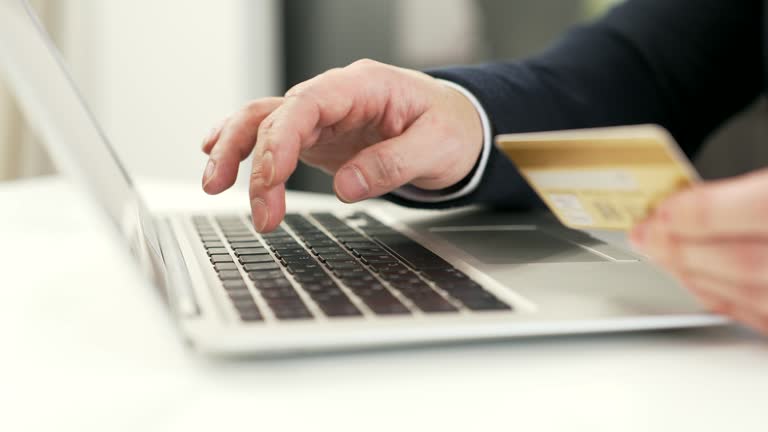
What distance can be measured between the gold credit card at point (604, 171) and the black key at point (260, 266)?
16 cm

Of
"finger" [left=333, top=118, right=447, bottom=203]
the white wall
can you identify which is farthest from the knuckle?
the white wall

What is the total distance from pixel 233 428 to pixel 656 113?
2.50ft

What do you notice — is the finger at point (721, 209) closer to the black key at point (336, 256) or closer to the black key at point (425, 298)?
the black key at point (425, 298)

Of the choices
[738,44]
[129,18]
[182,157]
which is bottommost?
[182,157]

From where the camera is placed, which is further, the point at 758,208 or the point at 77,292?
the point at 77,292

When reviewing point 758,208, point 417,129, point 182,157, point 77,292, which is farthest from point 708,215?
point 182,157

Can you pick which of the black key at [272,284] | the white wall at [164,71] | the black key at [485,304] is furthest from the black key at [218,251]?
the white wall at [164,71]

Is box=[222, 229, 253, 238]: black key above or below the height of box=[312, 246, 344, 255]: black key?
below

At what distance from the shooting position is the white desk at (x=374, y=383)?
0.31 meters

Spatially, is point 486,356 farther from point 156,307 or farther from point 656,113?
point 656,113

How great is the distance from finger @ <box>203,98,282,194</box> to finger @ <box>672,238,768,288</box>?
34 cm

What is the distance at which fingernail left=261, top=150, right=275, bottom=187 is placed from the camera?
486 millimetres

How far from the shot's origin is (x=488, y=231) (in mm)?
677

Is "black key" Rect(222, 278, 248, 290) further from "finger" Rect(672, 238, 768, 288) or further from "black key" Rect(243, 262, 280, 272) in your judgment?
"finger" Rect(672, 238, 768, 288)
